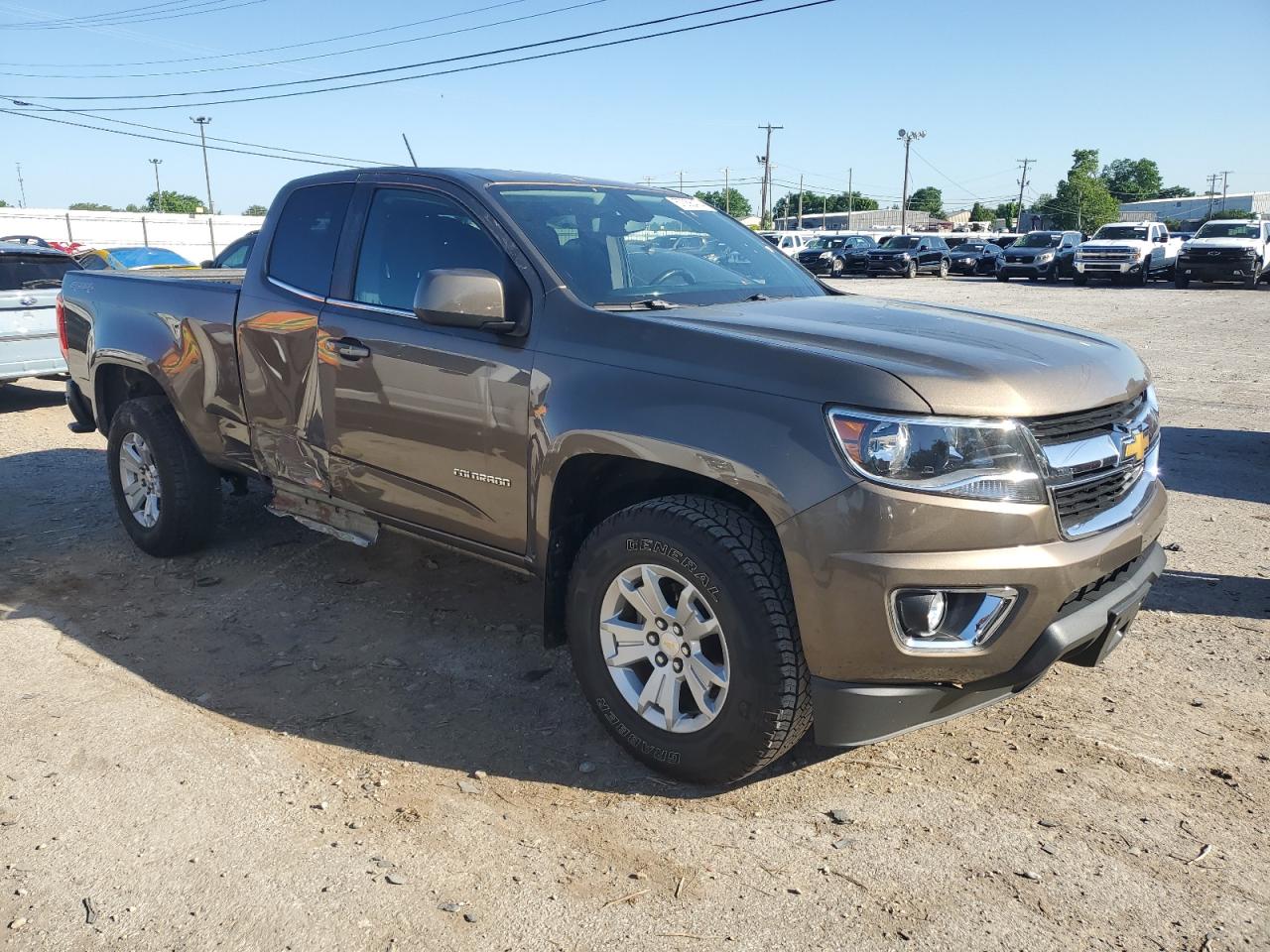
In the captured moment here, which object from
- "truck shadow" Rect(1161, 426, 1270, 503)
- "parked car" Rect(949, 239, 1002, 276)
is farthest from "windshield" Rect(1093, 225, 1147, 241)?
"truck shadow" Rect(1161, 426, 1270, 503)

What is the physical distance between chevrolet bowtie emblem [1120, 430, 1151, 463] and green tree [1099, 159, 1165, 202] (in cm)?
15101

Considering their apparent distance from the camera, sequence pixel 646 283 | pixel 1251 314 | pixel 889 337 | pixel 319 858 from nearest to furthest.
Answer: pixel 319 858 < pixel 889 337 < pixel 646 283 < pixel 1251 314

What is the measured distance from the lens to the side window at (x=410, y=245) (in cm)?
378

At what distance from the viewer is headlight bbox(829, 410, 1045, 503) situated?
2.65 metres

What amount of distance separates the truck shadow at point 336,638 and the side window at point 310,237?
4.02 feet

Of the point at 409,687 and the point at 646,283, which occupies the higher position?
the point at 646,283

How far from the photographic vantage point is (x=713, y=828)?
2957mm

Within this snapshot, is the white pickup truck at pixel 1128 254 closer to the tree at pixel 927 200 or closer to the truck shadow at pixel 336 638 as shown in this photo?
the truck shadow at pixel 336 638

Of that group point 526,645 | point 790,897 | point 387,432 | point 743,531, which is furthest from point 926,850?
point 387,432

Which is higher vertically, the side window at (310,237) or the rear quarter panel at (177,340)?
the side window at (310,237)

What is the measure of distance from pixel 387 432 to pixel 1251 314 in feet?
68.8

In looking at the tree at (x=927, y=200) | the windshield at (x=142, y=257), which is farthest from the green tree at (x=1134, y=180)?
the windshield at (x=142, y=257)

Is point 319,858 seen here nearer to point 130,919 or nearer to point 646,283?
point 130,919

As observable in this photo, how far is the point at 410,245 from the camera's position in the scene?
4.01m
